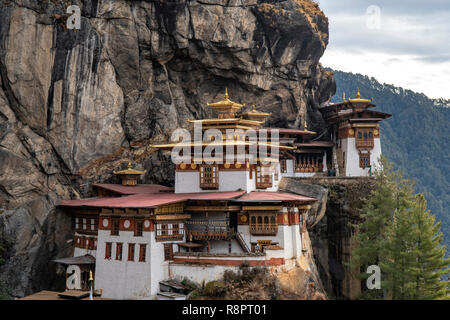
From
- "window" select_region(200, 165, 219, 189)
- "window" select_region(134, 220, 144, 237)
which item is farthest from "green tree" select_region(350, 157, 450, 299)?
"window" select_region(134, 220, 144, 237)

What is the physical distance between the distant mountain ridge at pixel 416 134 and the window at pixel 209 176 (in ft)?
280

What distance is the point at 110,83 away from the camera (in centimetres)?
4588

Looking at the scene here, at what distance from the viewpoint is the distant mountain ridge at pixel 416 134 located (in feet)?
406

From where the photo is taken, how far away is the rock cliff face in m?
40.8

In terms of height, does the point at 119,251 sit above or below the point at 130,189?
below

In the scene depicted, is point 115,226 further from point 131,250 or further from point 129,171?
point 129,171

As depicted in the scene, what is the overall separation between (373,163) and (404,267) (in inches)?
757

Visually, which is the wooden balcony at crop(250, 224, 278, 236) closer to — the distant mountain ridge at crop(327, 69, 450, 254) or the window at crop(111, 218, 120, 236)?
the window at crop(111, 218, 120, 236)

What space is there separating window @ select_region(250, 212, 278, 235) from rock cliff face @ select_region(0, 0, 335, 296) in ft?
47.5

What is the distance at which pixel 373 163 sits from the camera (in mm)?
53250

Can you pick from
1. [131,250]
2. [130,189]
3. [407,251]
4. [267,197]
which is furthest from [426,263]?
[130,189]

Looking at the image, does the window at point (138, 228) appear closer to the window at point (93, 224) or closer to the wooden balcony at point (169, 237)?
the wooden balcony at point (169, 237)

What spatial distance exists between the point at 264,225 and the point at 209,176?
609 cm

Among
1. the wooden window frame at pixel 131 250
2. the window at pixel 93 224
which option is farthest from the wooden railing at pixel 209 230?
the window at pixel 93 224
